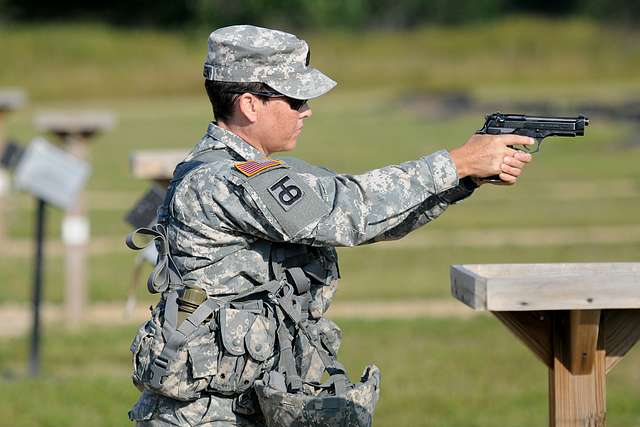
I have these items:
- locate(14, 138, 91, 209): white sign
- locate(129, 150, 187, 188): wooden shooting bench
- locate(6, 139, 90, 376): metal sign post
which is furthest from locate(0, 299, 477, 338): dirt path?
locate(129, 150, 187, 188): wooden shooting bench

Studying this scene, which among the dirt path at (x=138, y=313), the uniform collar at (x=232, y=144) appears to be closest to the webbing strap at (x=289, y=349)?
the uniform collar at (x=232, y=144)

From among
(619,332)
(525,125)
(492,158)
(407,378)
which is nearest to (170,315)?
(492,158)

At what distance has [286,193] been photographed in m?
3.62

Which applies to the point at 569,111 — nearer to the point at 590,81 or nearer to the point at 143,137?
the point at 143,137

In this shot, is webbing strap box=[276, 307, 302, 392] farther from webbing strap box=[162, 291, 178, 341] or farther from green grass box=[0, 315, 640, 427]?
green grass box=[0, 315, 640, 427]

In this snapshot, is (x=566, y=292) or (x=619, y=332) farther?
(x=619, y=332)

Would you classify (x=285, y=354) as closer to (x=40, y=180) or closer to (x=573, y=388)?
(x=573, y=388)

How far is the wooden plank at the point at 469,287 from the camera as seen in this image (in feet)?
11.8

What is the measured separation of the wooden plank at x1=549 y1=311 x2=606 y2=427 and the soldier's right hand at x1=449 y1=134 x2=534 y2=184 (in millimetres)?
474

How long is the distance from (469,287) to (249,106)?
81 centimetres

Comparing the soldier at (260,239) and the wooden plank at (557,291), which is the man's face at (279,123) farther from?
the wooden plank at (557,291)

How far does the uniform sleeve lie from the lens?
3.61 m

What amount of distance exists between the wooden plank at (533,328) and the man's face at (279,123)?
77 cm

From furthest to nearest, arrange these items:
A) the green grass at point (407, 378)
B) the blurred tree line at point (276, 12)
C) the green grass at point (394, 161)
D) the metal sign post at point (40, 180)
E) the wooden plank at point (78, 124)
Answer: the blurred tree line at point (276, 12), the green grass at point (394, 161), the wooden plank at point (78, 124), the metal sign post at point (40, 180), the green grass at point (407, 378)
